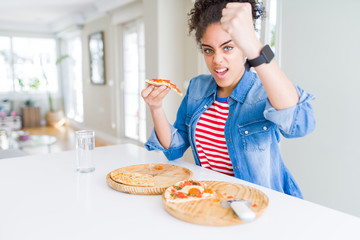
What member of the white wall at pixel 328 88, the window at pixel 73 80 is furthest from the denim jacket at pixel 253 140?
the window at pixel 73 80

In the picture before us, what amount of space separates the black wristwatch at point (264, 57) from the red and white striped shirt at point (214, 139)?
1.41 feet

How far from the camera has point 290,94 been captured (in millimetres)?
845

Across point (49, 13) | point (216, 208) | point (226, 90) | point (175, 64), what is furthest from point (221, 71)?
point (49, 13)

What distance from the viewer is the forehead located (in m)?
1.07

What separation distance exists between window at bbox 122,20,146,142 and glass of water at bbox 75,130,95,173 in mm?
3521

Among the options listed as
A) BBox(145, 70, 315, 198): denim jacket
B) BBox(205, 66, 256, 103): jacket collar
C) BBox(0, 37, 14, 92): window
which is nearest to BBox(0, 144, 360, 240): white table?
BBox(145, 70, 315, 198): denim jacket

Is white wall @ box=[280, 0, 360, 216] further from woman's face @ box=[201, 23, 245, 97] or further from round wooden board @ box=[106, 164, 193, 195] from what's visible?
round wooden board @ box=[106, 164, 193, 195]

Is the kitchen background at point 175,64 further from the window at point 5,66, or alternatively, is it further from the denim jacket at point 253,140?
the denim jacket at point 253,140

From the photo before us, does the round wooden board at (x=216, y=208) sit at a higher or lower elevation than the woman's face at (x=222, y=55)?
lower

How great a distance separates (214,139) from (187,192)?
1.40 ft

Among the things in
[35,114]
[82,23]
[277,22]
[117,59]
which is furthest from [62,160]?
[35,114]

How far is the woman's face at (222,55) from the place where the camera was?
42.4 inches

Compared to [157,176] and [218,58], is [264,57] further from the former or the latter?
[157,176]

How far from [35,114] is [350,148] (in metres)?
7.04
